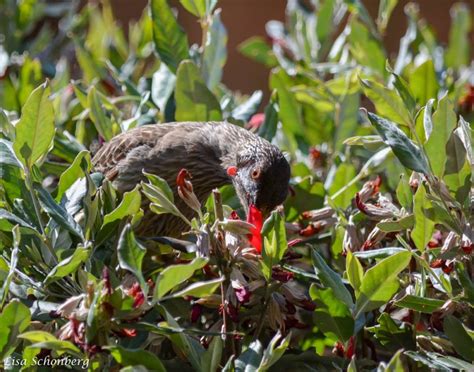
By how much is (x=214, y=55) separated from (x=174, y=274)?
132cm

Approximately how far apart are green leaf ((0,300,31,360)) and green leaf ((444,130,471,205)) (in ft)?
3.06

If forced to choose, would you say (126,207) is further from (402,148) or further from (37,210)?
(402,148)

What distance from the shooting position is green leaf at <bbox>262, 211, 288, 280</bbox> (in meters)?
1.90

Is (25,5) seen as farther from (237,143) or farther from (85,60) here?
(237,143)

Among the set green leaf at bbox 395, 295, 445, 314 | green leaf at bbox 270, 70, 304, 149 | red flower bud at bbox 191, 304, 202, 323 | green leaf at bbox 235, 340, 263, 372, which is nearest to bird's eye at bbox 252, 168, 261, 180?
green leaf at bbox 270, 70, 304, 149

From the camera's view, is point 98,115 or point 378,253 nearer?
point 378,253

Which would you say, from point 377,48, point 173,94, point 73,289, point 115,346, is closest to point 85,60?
point 173,94

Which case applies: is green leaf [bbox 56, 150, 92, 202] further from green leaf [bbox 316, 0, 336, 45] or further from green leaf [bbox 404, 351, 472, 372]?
green leaf [bbox 316, 0, 336, 45]

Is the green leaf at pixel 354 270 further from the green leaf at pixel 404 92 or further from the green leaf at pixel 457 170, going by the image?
the green leaf at pixel 404 92

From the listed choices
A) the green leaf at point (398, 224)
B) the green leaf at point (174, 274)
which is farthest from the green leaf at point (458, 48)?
the green leaf at point (174, 274)

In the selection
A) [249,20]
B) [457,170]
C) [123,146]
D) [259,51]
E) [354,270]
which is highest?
[457,170]

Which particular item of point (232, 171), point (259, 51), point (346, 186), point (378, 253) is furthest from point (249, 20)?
point (378, 253)

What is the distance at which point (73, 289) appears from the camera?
193 centimetres

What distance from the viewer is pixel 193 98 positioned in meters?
2.75
